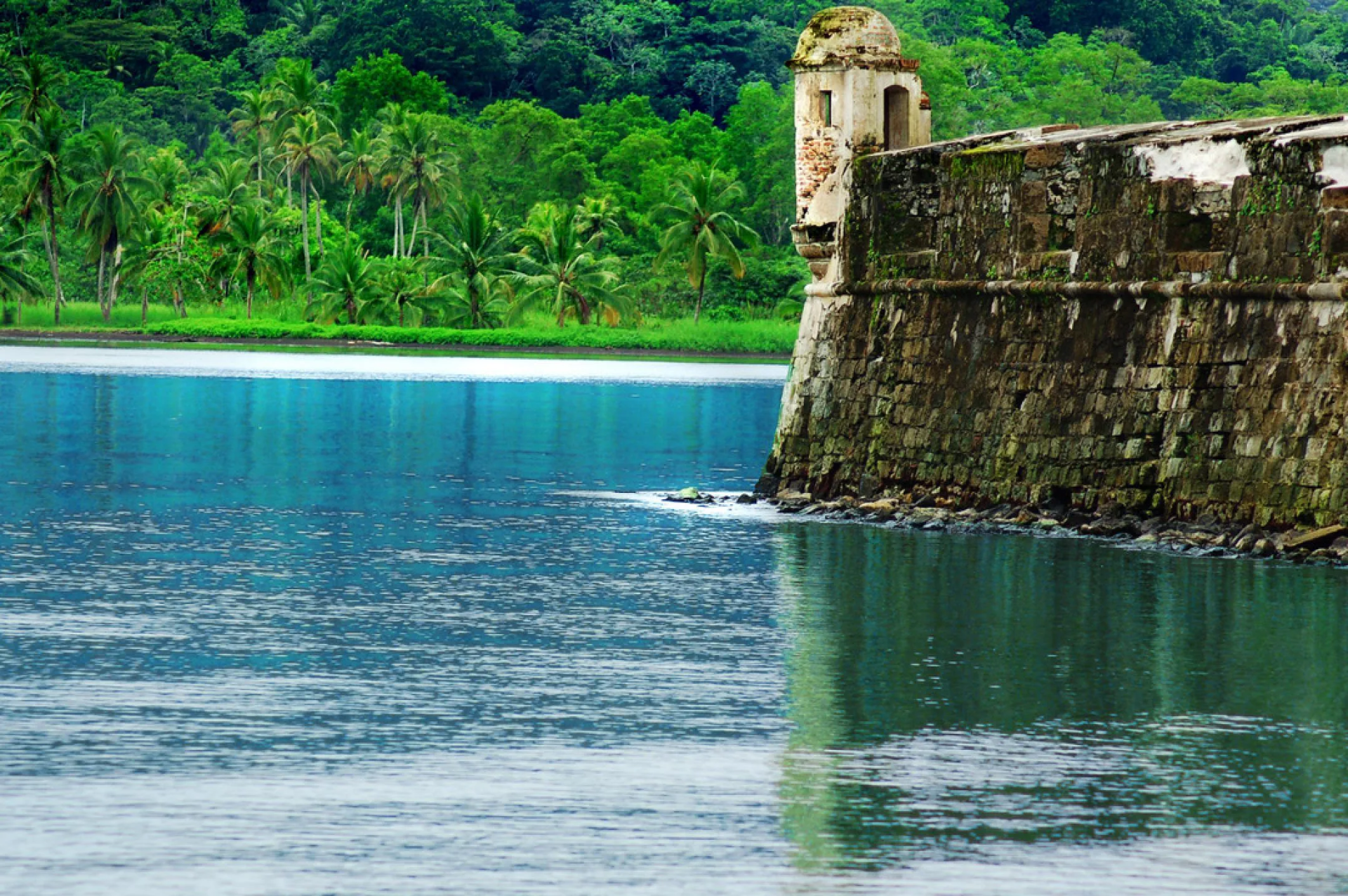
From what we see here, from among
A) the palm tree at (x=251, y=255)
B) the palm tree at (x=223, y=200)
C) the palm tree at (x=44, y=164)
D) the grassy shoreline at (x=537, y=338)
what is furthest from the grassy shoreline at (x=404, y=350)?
the palm tree at (x=44, y=164)

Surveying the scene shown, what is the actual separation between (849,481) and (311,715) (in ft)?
40.3

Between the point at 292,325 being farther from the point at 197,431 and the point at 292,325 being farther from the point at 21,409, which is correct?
the point at 197,431

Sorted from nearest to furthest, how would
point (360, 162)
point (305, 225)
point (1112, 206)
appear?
point (1112, 206) < point (305, 225) < point (360, 162)

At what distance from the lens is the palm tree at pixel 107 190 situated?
69812mm

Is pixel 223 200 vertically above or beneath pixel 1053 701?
above

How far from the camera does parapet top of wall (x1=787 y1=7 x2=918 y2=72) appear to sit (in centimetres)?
2200

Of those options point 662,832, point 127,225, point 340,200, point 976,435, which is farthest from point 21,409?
point 340,200

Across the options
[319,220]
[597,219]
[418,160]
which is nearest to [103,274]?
[319,220]

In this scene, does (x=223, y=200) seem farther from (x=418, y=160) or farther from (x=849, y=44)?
(x=849, y=44)

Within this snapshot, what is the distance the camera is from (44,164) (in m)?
70.7

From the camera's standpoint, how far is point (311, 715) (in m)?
9.62

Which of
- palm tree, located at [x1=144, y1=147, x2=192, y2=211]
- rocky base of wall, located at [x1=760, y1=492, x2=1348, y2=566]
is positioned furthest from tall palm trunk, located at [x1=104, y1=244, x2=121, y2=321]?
rocky base of wall, located at [x1=760, y1=492, x2=1348, y2=566]

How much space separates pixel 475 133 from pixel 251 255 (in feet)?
36.9

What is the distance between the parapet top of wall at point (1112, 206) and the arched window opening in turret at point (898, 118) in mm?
903
